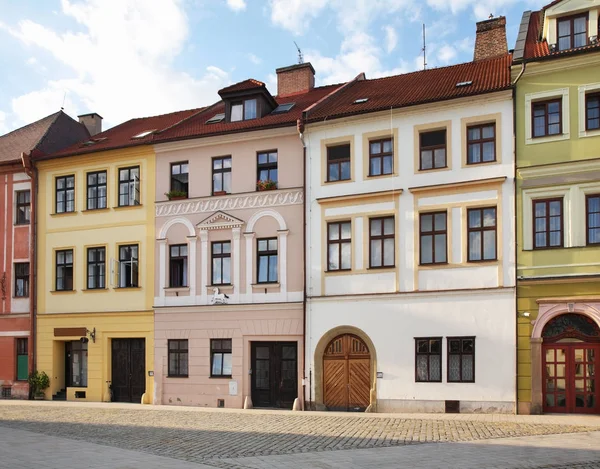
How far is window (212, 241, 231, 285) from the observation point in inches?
1120

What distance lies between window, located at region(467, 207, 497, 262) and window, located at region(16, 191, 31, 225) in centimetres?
1881

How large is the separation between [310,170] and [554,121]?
8.30 m

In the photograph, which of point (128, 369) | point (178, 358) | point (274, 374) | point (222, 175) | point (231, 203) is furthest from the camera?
point (128, 369)

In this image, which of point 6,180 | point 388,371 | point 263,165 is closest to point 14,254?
point 6,180

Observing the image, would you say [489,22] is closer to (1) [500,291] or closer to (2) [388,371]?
(1) [500,291]

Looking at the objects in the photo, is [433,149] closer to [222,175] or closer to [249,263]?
[249,263]

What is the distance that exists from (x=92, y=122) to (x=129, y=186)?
28.4 ft

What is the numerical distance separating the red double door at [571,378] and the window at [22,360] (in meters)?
20.6

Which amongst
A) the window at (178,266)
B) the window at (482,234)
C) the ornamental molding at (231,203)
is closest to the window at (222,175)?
the ornamental molding at (231,203)

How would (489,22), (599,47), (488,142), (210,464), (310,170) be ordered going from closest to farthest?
(210,464) → (599,47) → (488,142) → (310,170) → (489,22)

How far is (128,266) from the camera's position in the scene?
100.0 ft

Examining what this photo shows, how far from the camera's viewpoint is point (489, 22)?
1165 inches

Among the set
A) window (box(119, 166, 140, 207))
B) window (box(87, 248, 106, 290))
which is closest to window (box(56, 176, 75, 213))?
window (box(87, 248, 106, 290))

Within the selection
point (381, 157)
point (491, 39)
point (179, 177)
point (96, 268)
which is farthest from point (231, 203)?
point (491, 39)
